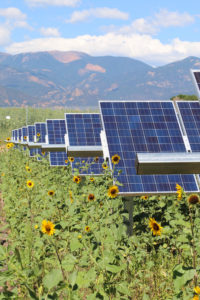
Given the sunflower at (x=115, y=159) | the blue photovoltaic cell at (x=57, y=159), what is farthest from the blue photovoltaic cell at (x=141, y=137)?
the blue photovoltaic cell at (x=57, y=159)

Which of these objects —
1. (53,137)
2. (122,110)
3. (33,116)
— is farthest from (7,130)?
(122,110)

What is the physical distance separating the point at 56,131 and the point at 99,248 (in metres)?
12.4

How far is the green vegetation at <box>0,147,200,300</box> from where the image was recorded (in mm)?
2234

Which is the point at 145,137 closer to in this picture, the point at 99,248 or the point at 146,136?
the point at 146,136

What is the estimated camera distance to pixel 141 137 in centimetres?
678

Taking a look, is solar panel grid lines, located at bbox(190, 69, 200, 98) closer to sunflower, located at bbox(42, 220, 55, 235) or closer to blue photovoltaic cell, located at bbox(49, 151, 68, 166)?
sunflower, located at bbox(42, 220, 55, 235)

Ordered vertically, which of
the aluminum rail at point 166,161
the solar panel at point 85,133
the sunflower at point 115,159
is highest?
the solar panel at point 85,133

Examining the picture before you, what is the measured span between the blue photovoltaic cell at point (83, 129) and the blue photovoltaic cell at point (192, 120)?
3263 mm

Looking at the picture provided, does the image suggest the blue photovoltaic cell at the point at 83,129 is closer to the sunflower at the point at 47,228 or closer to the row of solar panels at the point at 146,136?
the row of solar panels at the point at 146,136

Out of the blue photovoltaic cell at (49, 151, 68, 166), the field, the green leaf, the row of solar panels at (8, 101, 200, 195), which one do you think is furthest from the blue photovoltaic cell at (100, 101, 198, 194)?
the blue photovoltaic cell at (49, 151, 68, 166)

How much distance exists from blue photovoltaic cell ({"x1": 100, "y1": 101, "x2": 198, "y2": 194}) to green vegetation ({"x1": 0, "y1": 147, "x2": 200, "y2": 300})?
1.24 ft

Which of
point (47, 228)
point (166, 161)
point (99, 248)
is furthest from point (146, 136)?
point (47, 228)

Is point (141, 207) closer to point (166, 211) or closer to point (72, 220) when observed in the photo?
point (166, 211)

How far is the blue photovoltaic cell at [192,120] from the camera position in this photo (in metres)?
6.96
